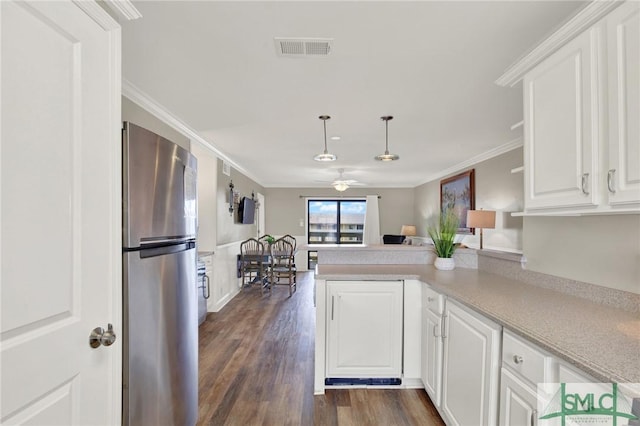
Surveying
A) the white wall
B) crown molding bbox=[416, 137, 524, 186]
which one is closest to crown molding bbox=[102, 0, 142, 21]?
the white wall

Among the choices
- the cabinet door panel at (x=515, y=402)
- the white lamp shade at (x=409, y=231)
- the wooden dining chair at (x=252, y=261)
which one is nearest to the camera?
the cabinet door panel at (x=515, y=402)

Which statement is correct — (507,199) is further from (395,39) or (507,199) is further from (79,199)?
(79,199)

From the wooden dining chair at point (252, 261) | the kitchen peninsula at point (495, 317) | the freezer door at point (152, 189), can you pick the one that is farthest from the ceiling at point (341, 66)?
the wooden dining chair at point (252, 261)

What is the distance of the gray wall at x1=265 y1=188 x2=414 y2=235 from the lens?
847 cm

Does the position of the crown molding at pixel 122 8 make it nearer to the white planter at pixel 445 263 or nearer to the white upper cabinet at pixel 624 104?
the white upper cabinet at pixel 624 104

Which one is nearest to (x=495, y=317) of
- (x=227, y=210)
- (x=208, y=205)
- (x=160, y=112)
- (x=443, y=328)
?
(x=443, y=328)

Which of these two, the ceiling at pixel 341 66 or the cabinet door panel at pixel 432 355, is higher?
the ceiling at pixel 341 66

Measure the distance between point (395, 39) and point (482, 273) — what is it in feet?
6.09

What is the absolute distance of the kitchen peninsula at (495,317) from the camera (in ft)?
3.35

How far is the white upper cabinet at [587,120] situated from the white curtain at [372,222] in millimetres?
6726

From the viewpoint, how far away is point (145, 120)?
107 inches

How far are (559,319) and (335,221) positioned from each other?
292 inches

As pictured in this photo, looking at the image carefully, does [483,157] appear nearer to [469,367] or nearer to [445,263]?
[445,263]

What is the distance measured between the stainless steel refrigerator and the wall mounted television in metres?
4.15
